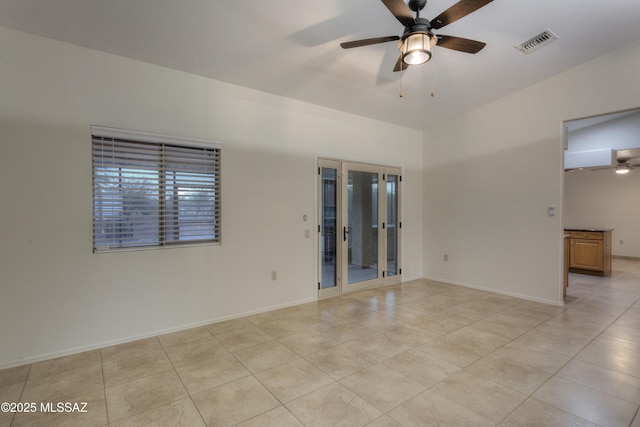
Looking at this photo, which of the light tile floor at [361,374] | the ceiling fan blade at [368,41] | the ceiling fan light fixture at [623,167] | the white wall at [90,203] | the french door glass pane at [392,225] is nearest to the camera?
the light tile floor at [361,374]

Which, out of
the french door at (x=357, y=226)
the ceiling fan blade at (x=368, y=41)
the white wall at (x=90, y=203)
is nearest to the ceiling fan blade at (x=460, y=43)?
the ceiling fan blade at (x=368, y=41)

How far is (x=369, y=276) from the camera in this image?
5.42 meters

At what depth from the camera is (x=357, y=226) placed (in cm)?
520

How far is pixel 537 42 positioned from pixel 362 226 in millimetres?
3259

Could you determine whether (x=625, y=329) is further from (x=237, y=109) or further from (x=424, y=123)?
(x=237, y=109)

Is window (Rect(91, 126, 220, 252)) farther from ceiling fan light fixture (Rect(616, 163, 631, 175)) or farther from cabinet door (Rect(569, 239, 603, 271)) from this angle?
ceiling fan light fixture (Rect(616, 163, 631, 175))

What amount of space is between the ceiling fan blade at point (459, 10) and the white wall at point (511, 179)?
2226mm

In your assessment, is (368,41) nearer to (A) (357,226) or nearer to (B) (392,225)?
(A) (357,226)

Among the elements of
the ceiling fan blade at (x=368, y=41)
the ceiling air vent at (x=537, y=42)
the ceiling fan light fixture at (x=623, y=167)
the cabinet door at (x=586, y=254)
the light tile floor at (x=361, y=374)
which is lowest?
the light tile floor at (x=361, y=374)

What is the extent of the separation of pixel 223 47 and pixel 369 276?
4018 millimetres

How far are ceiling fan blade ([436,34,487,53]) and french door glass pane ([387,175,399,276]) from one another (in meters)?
3.03

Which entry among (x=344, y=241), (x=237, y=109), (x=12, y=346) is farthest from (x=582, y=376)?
(x=12, y=346)

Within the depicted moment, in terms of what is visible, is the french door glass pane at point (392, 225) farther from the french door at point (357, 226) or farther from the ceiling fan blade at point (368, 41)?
the ceiling fan blade at point (368, 41)

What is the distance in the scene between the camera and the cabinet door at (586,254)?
6188 millimetres
